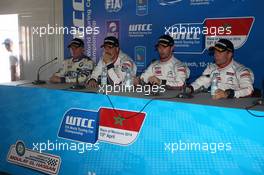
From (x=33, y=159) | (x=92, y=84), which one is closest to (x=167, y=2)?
(x=92, y=84)

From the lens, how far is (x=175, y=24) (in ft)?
12.6

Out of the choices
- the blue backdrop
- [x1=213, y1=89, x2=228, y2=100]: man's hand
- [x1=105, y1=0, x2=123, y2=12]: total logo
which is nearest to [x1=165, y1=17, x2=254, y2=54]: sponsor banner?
the blue backdrop

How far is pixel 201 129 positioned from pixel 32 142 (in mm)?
1518

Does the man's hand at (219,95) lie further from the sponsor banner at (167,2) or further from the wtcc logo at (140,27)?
the wtcc logo at (140,27)

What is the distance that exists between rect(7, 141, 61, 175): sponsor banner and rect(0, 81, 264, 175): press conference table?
Answer: 0.02 meters

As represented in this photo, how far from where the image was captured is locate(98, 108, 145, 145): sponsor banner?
2.24 meters

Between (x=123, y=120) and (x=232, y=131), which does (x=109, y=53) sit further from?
(x=232, y=131)

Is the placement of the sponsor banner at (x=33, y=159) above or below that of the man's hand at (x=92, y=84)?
below

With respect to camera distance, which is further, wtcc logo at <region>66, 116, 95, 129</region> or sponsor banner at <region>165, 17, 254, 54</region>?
sponsor banner at <region>165, 17, 254, 54</region>

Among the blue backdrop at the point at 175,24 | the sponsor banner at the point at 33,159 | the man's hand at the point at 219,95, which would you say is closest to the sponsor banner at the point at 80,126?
the sponsor banner at the point at 33,159

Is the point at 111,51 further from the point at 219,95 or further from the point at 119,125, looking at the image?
the point at 219,95

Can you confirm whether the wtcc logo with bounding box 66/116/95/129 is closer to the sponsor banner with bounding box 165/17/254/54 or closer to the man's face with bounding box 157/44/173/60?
the man's face with bounding box 157/44/173/60

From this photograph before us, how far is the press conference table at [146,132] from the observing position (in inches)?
73.5

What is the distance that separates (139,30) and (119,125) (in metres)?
2.12
